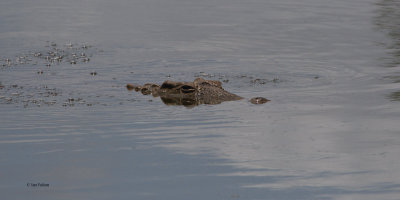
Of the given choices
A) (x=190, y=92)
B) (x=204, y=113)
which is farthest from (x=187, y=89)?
(x=204, y=113)

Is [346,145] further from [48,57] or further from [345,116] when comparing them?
[48,57]

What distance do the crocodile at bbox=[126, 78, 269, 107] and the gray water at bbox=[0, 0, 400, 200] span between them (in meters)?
0.37

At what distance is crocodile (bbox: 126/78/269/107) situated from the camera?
16328 mm

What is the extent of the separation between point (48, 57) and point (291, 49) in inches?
311

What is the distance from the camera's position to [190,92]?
16984 mm

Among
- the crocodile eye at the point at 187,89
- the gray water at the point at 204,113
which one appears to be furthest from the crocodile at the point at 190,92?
the gray water at the point at 204,113

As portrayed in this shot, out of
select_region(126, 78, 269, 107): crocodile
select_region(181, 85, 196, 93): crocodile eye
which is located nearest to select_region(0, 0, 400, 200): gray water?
select_region(126, 78, 269, 107): crocodile

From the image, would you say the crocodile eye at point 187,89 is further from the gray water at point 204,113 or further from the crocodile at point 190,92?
the gray water at point 204,113

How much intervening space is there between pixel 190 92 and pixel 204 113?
2208mm

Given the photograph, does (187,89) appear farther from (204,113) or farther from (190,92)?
(204,113)

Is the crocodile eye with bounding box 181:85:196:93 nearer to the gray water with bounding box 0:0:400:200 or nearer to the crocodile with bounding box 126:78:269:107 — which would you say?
the crocodile with bounding box 126:78:269:107

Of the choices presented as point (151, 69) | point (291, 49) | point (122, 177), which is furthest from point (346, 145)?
point (291, 49)

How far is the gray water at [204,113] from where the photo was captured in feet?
→ 31.9

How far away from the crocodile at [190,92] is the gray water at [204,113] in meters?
0.37
